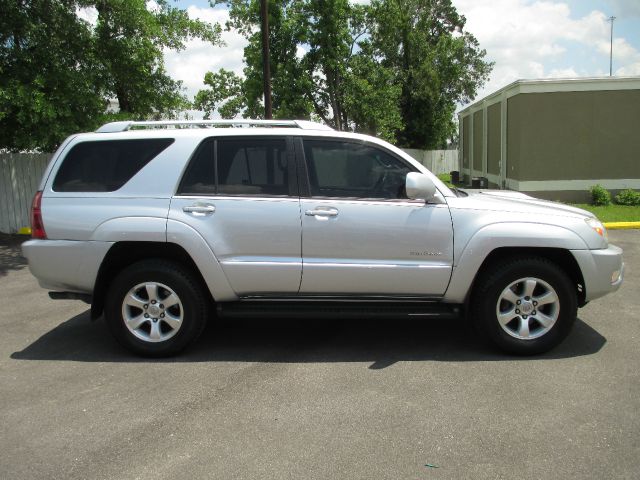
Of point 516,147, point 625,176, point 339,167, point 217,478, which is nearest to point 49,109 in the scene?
point 339,167

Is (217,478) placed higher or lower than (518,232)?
lower

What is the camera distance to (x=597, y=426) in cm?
362

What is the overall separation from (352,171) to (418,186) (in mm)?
622

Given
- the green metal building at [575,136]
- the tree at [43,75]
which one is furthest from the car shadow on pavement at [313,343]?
the green metal building at [575,136]

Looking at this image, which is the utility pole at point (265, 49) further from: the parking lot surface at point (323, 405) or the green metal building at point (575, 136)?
the parking lot surface at point (323, 405)

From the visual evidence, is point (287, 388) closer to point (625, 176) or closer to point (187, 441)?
point (187, 441)

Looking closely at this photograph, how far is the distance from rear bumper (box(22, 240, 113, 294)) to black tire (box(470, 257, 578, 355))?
3.17 m

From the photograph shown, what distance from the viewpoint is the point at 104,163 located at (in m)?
5.00

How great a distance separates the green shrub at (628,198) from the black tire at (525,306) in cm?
1202

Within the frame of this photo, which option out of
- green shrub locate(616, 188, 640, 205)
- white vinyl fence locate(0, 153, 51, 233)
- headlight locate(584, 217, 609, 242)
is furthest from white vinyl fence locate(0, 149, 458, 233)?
green shrub locate(616, 188, 640, 205)

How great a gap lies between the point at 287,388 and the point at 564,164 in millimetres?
13936

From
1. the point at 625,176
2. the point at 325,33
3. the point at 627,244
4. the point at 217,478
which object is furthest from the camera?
the point at 325,33

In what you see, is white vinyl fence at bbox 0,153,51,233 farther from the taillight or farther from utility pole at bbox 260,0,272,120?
the taillight

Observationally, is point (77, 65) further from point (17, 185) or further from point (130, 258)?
point (130, 258)
